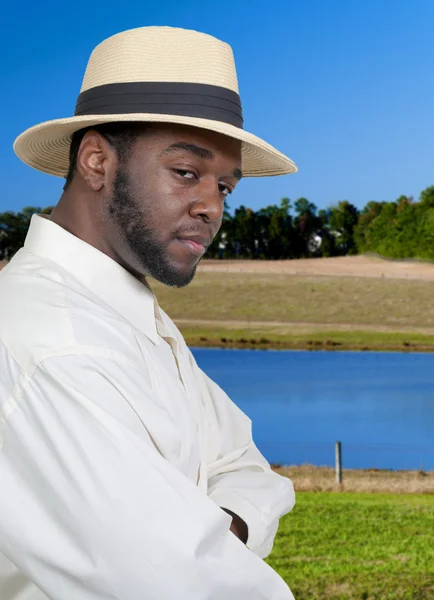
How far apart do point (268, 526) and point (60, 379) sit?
695 mm

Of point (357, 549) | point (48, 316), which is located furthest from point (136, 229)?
point (357, 549)

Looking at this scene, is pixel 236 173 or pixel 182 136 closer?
pixel 182 136

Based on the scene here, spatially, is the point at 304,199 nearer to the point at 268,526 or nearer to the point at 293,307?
the point at 293,307

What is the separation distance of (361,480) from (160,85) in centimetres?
1202

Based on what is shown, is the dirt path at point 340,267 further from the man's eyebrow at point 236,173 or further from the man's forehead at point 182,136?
the man's forehead at point 182,136

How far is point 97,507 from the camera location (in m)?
1.34

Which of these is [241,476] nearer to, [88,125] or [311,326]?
[88,125]

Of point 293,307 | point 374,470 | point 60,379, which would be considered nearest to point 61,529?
point 60,379

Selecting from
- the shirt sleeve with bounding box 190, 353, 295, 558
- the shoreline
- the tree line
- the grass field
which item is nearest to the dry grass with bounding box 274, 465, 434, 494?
the shirt sleeve with bounding box 190, 353, 295, 558

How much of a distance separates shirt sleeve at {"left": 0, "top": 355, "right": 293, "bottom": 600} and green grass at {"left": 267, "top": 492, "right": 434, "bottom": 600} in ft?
16.5

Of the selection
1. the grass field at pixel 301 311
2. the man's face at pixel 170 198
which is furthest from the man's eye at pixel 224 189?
the grass field at pixel 301 311

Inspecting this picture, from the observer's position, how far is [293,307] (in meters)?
37.6

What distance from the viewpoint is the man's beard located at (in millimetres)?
1727

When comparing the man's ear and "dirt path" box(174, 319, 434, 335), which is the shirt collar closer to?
the man's ear
